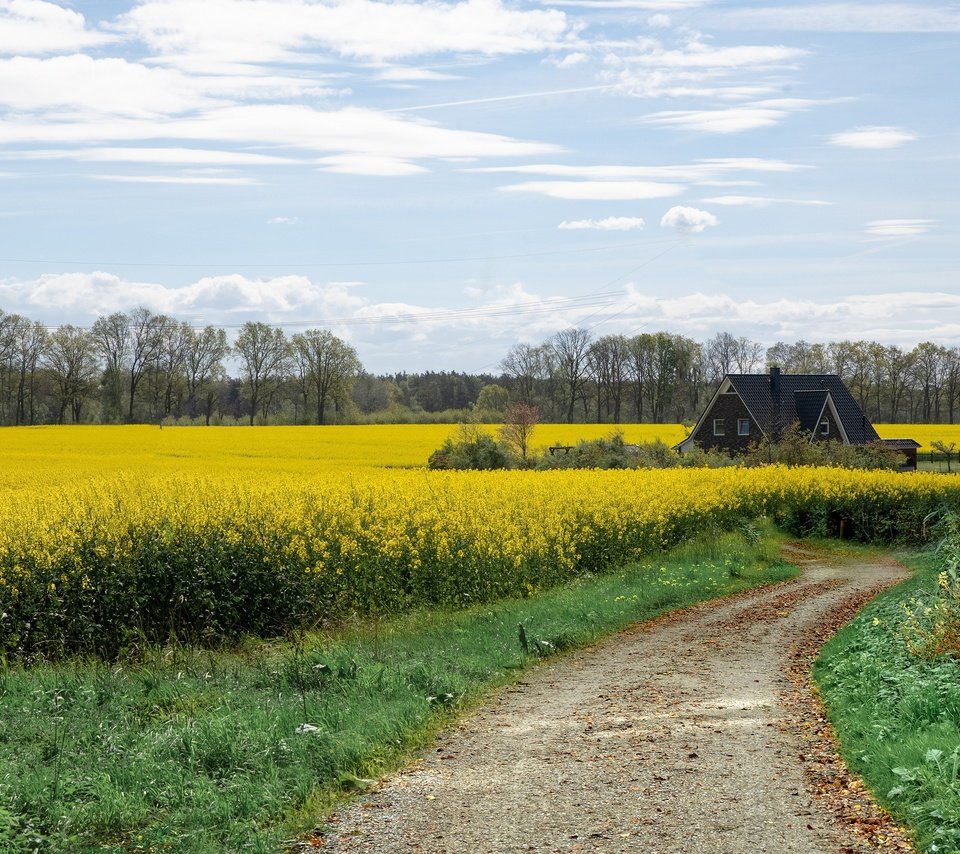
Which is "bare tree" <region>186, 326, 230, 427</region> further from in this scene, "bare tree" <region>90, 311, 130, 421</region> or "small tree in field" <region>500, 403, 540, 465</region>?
"small tree in field" <region>500, 403, 540, 465</region>

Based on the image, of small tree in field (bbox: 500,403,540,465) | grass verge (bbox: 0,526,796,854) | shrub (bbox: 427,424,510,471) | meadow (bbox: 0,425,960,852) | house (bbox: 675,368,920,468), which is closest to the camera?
grass verge (bbox: 0,526,796,854)

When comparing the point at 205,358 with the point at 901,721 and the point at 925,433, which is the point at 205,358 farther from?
the point at 901,721

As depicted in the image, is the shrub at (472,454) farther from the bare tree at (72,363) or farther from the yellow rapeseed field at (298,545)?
the bare tree at (72,363)

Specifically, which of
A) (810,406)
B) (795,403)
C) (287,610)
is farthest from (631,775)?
(795,403)

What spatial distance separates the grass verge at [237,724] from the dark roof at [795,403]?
44.5 m

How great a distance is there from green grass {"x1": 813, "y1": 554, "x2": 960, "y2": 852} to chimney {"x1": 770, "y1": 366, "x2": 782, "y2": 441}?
45563 mm

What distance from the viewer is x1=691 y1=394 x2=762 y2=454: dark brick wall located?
5838cm

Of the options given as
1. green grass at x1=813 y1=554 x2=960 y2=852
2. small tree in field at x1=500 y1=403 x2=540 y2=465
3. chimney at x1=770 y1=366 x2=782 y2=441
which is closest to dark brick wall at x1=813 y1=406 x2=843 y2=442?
chimney at x1=770 y1=366 x2=782 y2=441

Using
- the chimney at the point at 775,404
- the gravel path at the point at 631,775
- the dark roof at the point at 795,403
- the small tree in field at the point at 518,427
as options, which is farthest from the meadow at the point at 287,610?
the dark roof at the point at 795,403

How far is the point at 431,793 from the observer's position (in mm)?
7676

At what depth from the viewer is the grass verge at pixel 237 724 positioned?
23.4 feet

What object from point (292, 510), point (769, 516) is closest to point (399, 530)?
point (292, 510)

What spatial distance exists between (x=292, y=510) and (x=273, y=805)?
36.3 ft

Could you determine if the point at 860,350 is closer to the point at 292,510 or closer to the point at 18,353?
the point at 18,353
